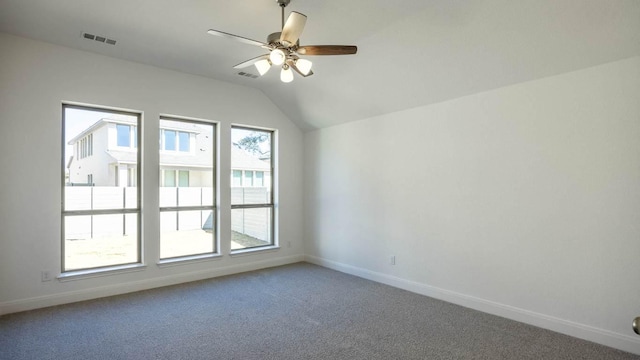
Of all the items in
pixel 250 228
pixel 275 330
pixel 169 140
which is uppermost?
pixel 169 140

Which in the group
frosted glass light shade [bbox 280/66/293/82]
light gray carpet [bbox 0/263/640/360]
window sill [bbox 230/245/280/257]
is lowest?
light gray carpet [bbox 0/263/640/360]

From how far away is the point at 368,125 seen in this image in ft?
16.3

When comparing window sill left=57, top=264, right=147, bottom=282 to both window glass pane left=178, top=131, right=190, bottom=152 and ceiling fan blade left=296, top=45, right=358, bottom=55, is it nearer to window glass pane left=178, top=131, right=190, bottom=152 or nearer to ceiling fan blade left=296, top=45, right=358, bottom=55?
window glass pane left=178, top=131, right=190, bottom=152

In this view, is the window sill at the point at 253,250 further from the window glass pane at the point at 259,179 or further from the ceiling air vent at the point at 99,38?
the ceiling air vent at the point at 99,38

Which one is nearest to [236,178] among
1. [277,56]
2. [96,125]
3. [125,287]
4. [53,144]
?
[96,125]

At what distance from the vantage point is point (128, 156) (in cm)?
449

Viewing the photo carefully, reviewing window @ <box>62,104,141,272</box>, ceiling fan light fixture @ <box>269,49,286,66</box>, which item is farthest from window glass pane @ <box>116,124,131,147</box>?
ceiling fan light fixture @ <box>269,49,286,66</box>

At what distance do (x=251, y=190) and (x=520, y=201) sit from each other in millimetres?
Result: 3977

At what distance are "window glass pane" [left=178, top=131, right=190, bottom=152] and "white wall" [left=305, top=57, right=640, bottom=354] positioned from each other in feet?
8.76

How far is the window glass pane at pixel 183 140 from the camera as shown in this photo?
489 cm

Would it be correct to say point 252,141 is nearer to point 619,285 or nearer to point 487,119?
point 487,119

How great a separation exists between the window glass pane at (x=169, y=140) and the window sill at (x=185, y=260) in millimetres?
1627

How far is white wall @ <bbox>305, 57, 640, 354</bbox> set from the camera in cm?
279

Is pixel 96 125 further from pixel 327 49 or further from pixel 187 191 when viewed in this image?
pixel 327 49
